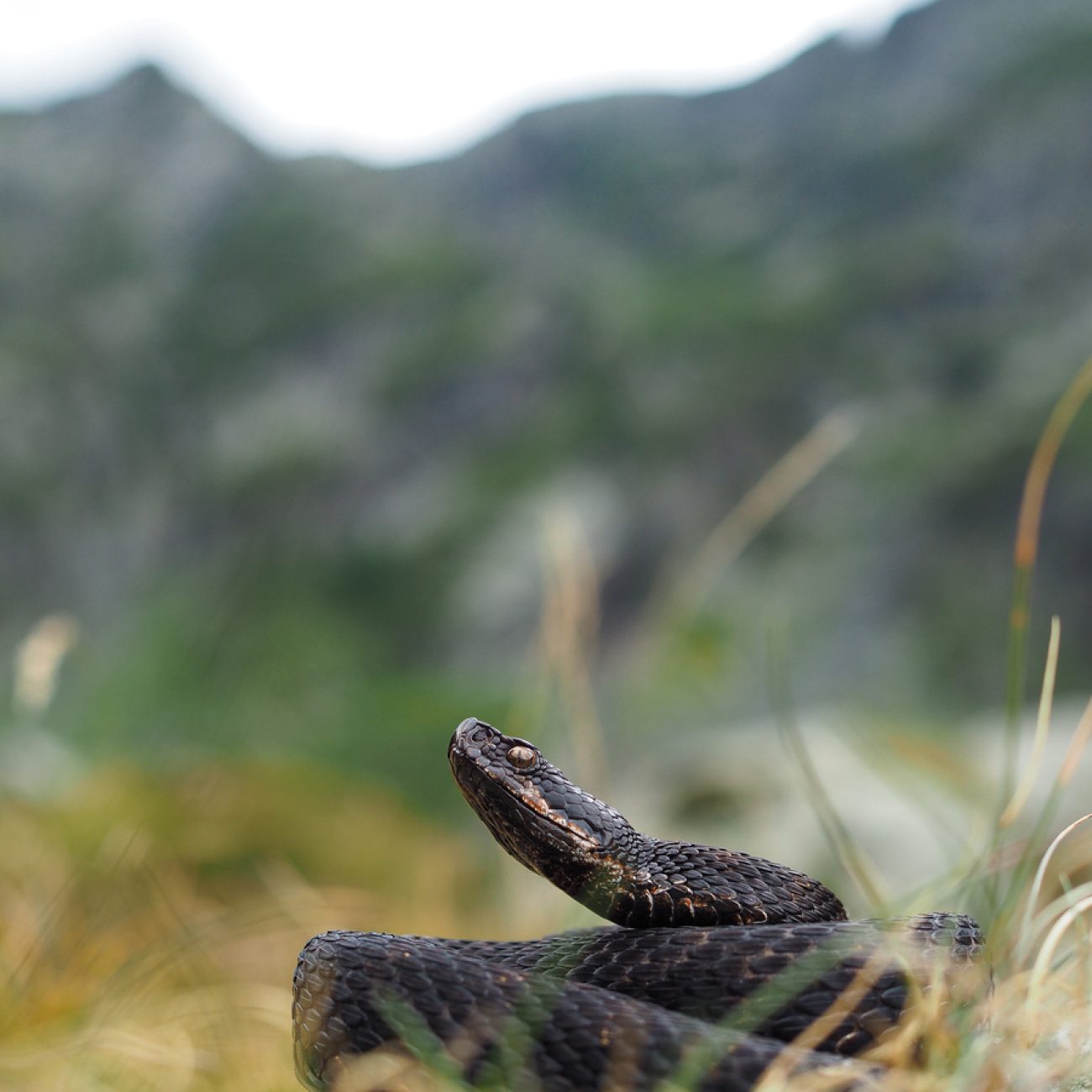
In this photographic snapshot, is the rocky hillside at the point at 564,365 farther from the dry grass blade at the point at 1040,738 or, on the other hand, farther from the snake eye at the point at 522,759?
the snake eye at the point at 522,759

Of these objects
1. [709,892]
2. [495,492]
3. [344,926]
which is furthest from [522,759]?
[495,492]

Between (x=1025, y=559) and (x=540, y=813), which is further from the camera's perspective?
(x=1025, y=559)

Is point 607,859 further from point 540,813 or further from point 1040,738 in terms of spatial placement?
point 1040,738

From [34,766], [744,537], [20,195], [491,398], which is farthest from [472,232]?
[744,537]

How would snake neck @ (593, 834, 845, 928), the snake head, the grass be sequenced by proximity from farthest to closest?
the snake head → snake neck @ (593, 834, 845, 928) → the grass

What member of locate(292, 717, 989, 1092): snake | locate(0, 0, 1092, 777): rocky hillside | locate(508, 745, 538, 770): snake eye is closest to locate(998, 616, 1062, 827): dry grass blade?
locate(292, 717, 989, 1092): snake

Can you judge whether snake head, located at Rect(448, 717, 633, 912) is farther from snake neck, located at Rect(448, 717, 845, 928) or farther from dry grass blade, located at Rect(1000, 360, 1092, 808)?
dry grass blade, located at Rect(1000, 360, 1092, 808)
